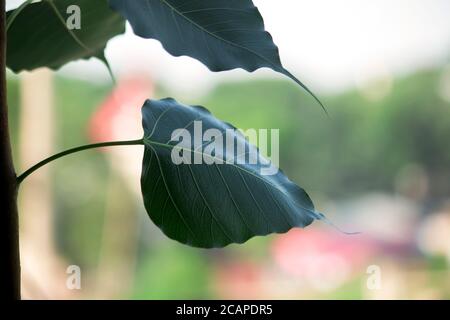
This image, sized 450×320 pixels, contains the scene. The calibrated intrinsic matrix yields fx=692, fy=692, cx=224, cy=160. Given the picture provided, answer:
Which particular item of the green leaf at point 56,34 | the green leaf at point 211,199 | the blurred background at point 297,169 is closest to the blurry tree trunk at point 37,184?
the blurred background at point 297,169

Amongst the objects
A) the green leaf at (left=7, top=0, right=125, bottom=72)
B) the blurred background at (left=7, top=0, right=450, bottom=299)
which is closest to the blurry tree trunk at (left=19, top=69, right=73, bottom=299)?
the blurred background at (left=7, top=0, right=450, bottom=299)

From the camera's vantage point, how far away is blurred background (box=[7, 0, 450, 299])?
386 centimetres

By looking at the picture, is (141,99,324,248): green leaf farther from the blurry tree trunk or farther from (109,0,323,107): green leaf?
the blurry tree trunk

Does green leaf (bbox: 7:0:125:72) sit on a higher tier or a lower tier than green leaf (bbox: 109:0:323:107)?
higher

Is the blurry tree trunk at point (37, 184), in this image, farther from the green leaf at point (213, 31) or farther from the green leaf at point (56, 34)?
the green leaf at point (213, 31)

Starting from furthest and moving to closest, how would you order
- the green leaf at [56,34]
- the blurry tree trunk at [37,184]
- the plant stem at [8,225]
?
the blurry tree trunk at [37,184]
the green leaf at [56,34]
the plant stem at [8,225]

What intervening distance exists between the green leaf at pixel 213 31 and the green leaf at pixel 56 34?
0.15m

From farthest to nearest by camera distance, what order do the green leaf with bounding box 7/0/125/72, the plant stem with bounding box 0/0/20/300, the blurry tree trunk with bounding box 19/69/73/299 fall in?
the blurry tree trunk with bounding box 19/69/73/299
the green leaf with bounding box 7/0/125/72
the plant stem with bounding box 0/0/20/300

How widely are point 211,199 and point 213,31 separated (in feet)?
0.31

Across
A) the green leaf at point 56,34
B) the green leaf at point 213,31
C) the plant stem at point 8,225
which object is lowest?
the plant stem at point 8,225

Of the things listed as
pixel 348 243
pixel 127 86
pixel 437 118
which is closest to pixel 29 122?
pixel 127 86

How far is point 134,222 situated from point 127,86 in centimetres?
129

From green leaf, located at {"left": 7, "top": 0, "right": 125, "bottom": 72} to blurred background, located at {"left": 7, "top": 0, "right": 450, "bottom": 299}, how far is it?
3.02 meters

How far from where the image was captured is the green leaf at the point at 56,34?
20.6 inches
